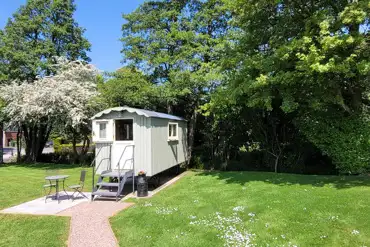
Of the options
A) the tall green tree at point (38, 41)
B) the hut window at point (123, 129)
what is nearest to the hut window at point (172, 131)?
the hut window at point (123, 129)

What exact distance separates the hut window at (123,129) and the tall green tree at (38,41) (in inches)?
312

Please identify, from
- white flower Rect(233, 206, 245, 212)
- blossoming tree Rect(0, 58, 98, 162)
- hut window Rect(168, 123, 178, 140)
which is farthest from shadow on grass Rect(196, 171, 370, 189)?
blossoming tree Rect(0, 58, 98, 162)

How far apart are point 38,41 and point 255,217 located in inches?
709

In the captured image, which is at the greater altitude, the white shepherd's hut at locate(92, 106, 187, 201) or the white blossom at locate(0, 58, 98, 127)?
the white blossom at locate(0, 58, 98, 127)

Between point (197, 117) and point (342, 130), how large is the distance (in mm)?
6931

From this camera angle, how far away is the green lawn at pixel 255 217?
184 inches

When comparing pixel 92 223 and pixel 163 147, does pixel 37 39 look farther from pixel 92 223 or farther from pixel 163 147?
pixel 92 223

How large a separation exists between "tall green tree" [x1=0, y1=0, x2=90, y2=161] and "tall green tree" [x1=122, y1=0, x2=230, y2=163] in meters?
6.05

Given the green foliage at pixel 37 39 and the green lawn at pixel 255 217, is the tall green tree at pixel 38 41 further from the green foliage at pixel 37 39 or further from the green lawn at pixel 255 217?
the green lawn at pixel 255 217

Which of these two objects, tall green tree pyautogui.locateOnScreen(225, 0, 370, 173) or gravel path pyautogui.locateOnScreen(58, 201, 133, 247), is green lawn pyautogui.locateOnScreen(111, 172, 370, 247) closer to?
gravel path pyautogui.locateOnScreen(58, 201, 133, 247)

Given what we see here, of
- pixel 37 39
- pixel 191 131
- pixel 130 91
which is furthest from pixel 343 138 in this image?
pixel 37 39

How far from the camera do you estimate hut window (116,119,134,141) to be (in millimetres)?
9938

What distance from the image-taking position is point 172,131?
11.0 m

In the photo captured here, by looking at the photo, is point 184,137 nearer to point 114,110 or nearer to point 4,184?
point 114,110
